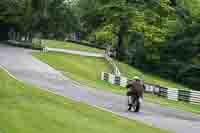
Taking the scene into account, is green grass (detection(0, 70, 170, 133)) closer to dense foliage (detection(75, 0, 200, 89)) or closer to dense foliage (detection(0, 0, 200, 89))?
dense foliage (detection(75, 0, 200, 89))

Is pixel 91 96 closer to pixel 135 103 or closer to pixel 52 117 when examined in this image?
pixel 135 103

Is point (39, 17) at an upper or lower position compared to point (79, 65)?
upper

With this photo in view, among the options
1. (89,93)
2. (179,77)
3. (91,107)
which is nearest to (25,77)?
(89,93)

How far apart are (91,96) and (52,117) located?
1118 cm

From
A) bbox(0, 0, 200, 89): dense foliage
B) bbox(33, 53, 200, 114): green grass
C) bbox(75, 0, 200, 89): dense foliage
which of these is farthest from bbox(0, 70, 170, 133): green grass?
bbox(0, 0, 200, 89): dense foliage

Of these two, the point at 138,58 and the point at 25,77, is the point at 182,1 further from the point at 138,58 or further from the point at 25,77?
the point at 25,77

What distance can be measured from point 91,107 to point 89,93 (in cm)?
743

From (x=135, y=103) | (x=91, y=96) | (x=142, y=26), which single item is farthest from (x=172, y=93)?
(x=142, y=26)

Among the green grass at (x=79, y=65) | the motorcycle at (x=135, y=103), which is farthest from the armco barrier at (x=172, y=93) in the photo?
the motorcycle at (x=135, y=103)

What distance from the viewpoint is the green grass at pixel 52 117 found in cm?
1806

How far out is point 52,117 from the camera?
20.3 meters

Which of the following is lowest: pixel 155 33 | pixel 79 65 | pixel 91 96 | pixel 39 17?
pixel 79 65

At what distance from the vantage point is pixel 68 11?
78312 mm

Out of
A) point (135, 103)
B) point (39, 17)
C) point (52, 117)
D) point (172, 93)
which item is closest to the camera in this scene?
point (52, 117)
